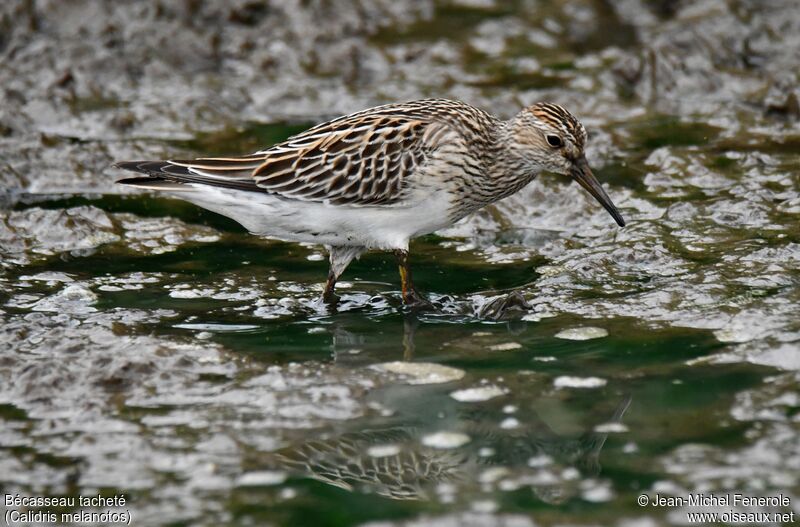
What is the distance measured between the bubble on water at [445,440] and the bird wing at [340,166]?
8.11 feet

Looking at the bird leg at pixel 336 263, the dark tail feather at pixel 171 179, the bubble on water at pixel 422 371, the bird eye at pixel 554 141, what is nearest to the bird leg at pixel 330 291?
the bird leg at pixel 336 263

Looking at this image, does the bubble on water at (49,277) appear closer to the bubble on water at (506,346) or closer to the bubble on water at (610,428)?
the bubble on water at (506,346)

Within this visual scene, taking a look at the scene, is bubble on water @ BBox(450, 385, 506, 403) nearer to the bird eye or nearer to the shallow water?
the shallow water

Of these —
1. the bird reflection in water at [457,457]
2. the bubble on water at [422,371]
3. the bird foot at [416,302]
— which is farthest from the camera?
the bird foot at [416,302]

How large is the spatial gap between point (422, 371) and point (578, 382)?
964 mm

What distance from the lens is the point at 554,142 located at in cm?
853

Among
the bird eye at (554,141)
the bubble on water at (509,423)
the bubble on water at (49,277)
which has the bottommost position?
the bubble on water at (509,423)

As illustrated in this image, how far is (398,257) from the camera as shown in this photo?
326 inches

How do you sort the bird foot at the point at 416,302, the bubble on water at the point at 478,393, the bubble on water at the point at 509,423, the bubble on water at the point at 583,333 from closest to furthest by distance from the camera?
the bubble on water at the point at 509,423
the bubble on water at the point at 478,393
the bubble on water at the point at 583,333
the bird foot at the point at 416,302

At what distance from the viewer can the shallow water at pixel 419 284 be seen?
579 centimetres

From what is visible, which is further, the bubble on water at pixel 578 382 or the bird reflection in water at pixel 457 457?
the bubble on water at pixel 578 382

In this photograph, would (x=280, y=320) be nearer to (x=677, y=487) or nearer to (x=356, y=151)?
(x=356, y=151)

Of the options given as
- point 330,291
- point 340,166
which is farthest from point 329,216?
point 330,291

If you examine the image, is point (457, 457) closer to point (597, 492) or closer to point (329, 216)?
point (597, 492)
